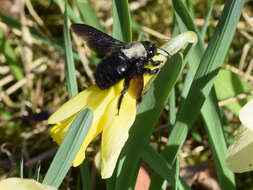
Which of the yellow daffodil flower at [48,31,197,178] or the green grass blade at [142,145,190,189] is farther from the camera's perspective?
the green grass blade at [142,145,190,189]

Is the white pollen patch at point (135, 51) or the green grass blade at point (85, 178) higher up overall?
the white pollen patch at point (135, 51)

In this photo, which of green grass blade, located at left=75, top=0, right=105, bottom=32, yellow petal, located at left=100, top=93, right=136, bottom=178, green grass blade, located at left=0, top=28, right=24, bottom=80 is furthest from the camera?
green grass blade, located at left=0, top=28, right=24, bottom=80

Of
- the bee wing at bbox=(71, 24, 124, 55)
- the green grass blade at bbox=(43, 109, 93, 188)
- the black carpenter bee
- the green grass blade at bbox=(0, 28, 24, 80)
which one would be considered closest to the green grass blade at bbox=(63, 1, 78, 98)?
the bee wing at bbox=(71, 24, 124, 55)

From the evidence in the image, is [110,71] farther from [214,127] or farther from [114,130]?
[214,127]

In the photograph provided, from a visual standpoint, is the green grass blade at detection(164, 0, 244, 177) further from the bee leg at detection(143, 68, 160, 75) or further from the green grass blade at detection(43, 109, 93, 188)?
the green grass blade at detection(43, 109, 93, 188)

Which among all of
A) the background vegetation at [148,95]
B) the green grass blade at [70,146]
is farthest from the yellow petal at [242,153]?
the green grass blade at [70,146]

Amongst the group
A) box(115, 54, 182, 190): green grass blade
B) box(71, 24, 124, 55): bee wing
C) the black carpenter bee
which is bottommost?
box(115, 54, 182, 190): green grass blade

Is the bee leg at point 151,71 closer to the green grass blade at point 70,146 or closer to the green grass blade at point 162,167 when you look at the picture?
the green grass blade at point 162,167

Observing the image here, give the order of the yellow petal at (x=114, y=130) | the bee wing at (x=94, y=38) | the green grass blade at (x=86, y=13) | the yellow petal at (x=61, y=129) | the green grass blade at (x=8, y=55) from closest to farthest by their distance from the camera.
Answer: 1. the yellow petal at (x=114, y=130)
2. the yellow petal at (x=61, y=129)
3. the bee wing at (x=94, y=38)
4. the green grass blade at (x=86, y=13)
5. the green grass blade at (x=8, y=55)
